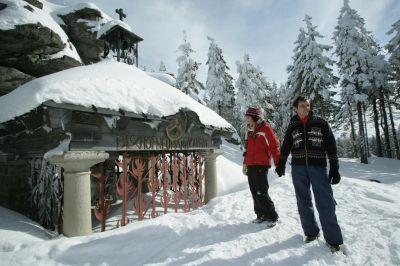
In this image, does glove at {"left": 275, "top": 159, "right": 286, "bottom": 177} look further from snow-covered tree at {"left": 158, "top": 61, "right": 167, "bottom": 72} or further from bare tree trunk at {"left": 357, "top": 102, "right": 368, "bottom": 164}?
snow-covered tree at {"left": 158, "top": 61, "right": 167, "bottom": 72}

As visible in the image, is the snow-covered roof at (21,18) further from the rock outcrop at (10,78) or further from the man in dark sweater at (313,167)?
the man in dark sweater at (313,167)

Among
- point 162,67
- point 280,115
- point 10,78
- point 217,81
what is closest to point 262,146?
point 10,78

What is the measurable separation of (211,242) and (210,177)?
411 cm

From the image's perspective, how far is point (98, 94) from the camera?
15.9 ft

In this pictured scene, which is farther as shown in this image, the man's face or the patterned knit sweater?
the man's face


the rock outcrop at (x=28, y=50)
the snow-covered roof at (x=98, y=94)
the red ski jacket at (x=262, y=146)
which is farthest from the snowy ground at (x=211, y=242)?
the rock outcrop at (x=28, y=50)

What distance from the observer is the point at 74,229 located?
4.61 m

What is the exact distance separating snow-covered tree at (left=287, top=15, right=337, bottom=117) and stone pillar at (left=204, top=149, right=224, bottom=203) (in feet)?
59.8

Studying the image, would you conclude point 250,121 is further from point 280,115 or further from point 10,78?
point 280,115

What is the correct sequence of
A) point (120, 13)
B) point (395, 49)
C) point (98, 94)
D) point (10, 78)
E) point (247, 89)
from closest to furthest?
point (98, 94) < point (10, 78) < point (120, 13) < point (395, 49) < point (247, 89)

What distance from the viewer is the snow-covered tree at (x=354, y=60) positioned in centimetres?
2416

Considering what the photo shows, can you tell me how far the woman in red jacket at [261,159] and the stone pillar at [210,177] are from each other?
10.5ft

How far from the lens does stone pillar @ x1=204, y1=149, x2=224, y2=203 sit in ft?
26.8

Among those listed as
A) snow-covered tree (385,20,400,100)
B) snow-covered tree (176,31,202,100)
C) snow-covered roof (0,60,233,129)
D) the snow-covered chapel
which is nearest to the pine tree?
snow-covered tree (176,31,202,100)
